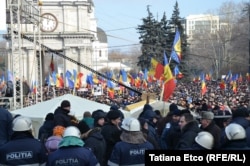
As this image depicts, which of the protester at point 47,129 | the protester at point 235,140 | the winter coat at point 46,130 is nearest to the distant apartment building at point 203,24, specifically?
the protester at point 47,129

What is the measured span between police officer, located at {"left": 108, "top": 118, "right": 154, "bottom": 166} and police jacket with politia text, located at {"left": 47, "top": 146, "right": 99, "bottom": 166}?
0.65m

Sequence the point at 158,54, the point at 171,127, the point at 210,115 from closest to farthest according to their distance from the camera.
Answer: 1. the point at 210,115
2. the point at 171,127
3. the point at 158,54

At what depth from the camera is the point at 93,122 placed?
→ 9609 millimetres

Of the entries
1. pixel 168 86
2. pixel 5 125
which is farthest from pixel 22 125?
pixel 168 86

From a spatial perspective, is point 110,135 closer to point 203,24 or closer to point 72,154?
point 72,154

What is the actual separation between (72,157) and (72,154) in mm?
32

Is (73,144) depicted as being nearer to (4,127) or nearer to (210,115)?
(210,115)


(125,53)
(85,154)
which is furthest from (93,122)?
(125,53)

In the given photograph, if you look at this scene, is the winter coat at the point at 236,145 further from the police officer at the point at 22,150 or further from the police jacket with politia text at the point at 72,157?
the police officer at the point at 22,150

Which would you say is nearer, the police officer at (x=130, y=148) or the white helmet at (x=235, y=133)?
the white helmet at (x=235, y=133)

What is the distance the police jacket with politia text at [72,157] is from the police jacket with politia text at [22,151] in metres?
0.46

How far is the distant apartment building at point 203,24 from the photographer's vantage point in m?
104

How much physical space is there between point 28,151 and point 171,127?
10.2ft

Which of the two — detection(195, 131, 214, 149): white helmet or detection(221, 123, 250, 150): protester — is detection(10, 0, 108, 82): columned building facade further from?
detection(195, 131, 214, 149): white helmet
